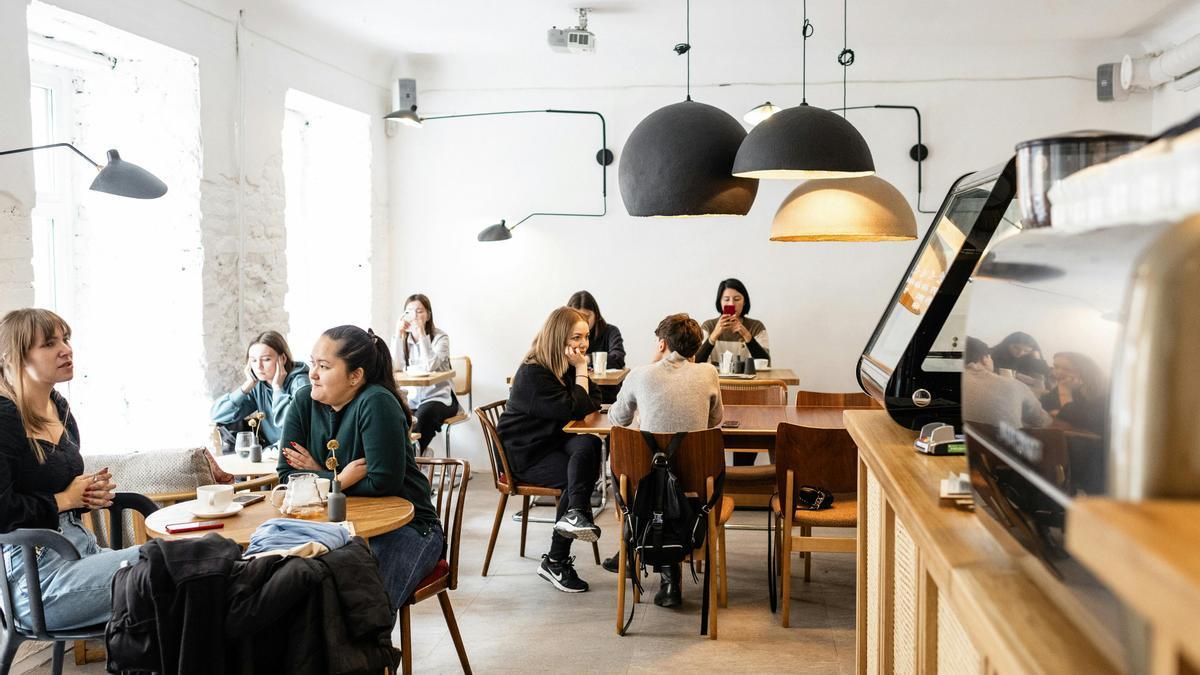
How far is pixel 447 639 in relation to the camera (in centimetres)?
409

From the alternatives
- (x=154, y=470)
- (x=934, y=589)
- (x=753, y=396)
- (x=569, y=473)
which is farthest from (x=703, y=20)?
(x=934, y=589)

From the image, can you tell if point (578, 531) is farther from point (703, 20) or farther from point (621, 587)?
point (703, 20)

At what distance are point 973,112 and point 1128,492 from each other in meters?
7.08

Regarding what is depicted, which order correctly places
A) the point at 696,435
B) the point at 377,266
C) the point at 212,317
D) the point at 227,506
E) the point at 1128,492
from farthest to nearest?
the point at 377,266 → the point at 212,317 → the point at 696,435 → the point at 227,506 → the point at 1128,492

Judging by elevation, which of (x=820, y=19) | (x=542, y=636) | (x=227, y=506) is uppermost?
(x=820, y=19)

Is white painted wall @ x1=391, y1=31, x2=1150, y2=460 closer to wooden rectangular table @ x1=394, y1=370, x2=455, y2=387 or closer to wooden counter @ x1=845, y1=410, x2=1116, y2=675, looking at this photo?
wooden rectangular table @ x1=394, y1=370, x2=455, y2=387

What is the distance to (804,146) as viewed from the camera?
2.71 metres

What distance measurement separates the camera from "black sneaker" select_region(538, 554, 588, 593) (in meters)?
4.72

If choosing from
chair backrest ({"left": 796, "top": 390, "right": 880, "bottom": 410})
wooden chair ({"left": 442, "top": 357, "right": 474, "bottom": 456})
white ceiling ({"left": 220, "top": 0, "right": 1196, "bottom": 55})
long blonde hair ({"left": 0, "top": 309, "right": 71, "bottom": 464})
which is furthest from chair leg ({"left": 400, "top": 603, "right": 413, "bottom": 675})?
wooden chair ({"left": 442, "top": 357, "right": 474, "bottom": 456})

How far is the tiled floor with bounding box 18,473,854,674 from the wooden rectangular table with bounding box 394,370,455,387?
57.3 inches

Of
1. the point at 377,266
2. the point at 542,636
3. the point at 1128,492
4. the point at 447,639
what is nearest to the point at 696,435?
the point at 542,636

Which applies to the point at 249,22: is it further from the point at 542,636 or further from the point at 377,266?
the point at 542,636

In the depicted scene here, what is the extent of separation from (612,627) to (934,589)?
2779mm

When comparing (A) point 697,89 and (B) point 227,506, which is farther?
(A) point 697,89
